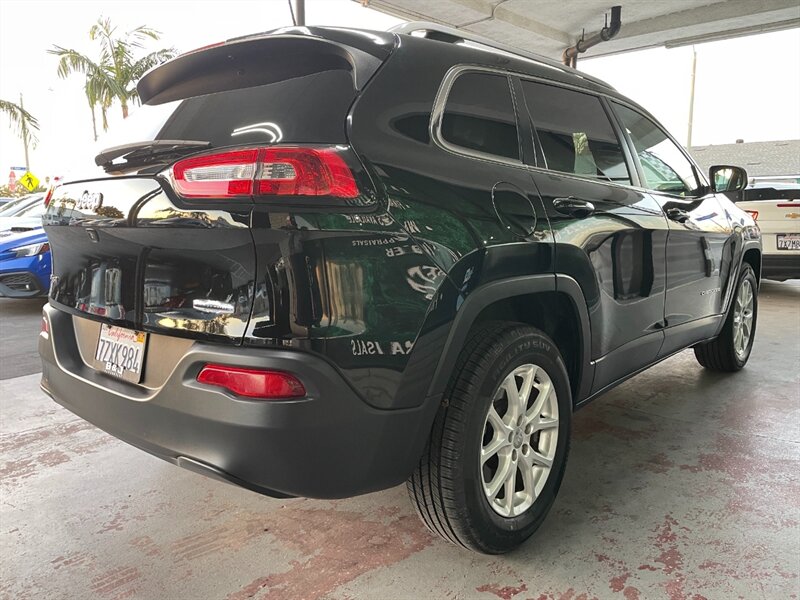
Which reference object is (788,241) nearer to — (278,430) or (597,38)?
(597,38)

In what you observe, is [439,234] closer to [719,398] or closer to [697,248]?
[697,248]

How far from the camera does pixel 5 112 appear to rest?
1596cm

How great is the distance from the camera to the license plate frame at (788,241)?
7.41 meters

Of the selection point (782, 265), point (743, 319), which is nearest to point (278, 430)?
point (743, 319)

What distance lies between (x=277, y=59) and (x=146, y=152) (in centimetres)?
48

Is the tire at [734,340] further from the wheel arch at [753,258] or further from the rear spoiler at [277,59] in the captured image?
the rear spoiler at [277,59]

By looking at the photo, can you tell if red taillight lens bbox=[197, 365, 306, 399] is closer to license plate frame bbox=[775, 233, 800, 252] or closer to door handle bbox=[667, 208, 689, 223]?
door handle bbox=[667, 208, 689, 223]

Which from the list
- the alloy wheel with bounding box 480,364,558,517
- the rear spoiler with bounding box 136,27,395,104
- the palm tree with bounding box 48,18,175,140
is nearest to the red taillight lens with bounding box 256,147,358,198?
the rear spoiler with bounding box 136,27,395,104

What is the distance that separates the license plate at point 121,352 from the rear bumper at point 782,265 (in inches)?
298

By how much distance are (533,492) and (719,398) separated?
7.30 feet

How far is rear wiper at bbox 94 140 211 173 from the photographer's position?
1784mm

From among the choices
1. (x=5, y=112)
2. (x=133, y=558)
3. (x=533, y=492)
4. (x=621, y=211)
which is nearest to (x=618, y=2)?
(x=621, y=211)

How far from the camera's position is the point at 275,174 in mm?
1561

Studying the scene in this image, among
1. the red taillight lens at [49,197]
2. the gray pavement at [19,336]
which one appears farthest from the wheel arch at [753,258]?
the gray pavement at [19,336]
